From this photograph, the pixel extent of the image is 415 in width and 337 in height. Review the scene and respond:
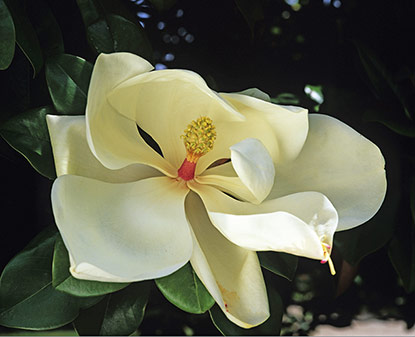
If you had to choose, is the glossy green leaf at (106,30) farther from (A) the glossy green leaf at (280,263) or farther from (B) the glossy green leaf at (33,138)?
(A) the glossy green leaf at (280,263)

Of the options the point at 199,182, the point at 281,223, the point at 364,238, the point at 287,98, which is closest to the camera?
the point at 281,223

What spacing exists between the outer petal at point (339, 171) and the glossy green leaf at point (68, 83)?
17cm

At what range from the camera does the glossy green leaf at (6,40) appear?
17.4 inches

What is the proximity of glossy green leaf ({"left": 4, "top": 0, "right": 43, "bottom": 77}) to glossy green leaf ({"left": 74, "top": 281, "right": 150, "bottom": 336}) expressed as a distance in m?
0.21

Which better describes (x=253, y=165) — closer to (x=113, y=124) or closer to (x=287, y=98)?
(x=113, y=124)

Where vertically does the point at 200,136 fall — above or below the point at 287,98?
above

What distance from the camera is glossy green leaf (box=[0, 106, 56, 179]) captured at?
1.52 feet

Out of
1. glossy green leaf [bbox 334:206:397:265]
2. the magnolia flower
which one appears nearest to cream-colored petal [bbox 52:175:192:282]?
the magnolia flower

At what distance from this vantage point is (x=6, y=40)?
0.44m

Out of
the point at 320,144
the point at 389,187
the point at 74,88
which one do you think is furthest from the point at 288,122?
the point at 389,187

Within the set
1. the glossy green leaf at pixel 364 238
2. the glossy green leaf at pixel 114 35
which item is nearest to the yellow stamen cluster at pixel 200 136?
the glossy green leaf at pixel 114 35

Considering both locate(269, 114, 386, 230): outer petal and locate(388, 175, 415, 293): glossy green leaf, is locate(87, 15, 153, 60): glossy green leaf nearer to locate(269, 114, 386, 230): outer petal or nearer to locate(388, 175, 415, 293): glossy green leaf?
locate(269, 114, 386, 230): outer petal

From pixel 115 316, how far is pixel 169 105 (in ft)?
0.65

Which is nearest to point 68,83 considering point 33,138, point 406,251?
point 33,138
